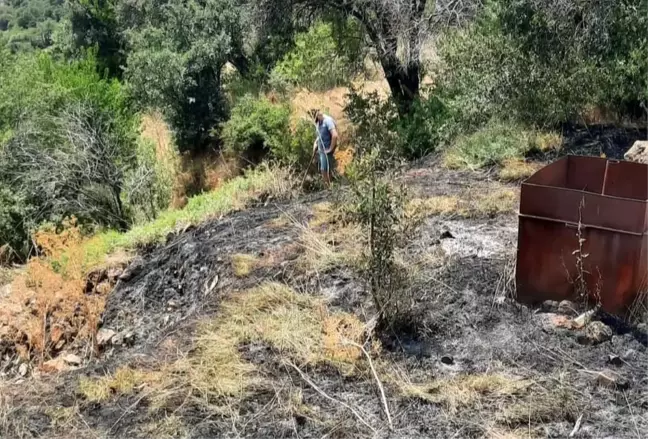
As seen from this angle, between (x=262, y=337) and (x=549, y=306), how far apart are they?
1.86 metres

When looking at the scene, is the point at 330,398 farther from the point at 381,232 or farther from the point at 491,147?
the point at 491,147

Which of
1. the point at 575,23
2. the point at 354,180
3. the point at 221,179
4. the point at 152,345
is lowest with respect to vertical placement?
the point at 221,179

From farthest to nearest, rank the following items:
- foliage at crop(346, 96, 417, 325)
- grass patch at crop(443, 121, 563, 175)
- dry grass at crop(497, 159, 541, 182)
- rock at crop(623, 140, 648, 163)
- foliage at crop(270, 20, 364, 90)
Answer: foliage at crop(270, 20, 364, 90)
grass patch at crop(443, 121, 563, 175)
dry grass at crop(497, 159, 541, 182)
rock at crop(623, 140, 648, 163)
foliage at crop(346, 96, 417, 325)

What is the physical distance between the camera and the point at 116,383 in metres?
3.99

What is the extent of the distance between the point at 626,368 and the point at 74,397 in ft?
10.4

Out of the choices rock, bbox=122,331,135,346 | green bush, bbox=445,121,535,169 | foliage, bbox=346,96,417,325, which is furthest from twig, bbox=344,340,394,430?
green bush, bbox=445,121,535,169

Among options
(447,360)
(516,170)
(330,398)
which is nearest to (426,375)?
(447,360)

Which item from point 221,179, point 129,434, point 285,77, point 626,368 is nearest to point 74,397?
point 129,434

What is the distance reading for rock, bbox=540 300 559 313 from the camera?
4.22 metres

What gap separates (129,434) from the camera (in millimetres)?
3463

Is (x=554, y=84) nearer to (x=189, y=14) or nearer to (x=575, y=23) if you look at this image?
(x=575, y=23)

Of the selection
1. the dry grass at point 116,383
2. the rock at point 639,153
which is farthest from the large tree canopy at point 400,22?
the dry grass at point 116,383

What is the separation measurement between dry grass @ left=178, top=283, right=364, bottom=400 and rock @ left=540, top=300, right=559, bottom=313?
1179 mm

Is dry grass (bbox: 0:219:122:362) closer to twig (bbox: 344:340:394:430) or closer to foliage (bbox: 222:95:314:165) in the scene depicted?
twig (bbox: 344:340:394:430)
